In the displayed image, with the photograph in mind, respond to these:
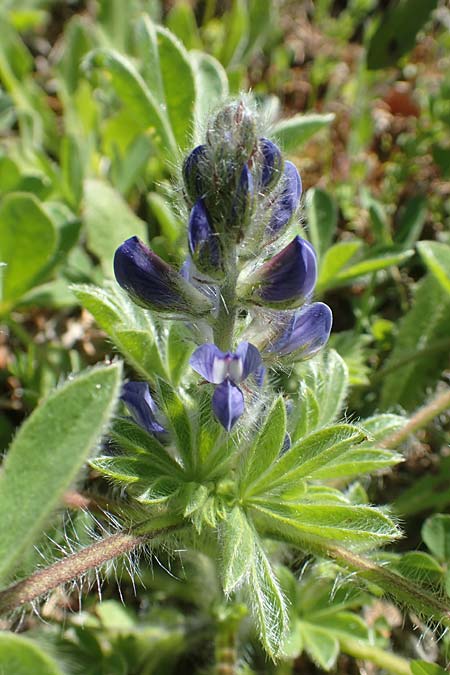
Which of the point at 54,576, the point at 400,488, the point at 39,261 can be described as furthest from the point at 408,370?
the point at 54,576

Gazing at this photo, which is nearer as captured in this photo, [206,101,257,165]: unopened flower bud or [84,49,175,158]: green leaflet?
[206,101,257,165]: unopened flower bud

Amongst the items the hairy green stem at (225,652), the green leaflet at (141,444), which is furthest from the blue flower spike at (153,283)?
the hairy green stem at (225,652)

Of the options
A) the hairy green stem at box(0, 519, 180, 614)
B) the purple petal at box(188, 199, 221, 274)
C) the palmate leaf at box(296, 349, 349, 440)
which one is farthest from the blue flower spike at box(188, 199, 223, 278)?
the hairy green stem at box(0, 519, 180, 614)

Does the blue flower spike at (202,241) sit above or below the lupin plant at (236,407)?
above

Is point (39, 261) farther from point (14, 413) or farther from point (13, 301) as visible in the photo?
point (14, 413)

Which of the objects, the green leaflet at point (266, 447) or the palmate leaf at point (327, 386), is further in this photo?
the palmate leaf at point (327, 386)

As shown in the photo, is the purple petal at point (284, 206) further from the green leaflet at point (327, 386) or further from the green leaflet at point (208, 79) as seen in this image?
the green leaflet at point (208, 79)

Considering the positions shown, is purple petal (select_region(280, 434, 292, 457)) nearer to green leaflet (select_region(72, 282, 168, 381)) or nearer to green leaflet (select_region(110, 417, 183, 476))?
green leaflet (select_region(110, 417, 183, 476))
